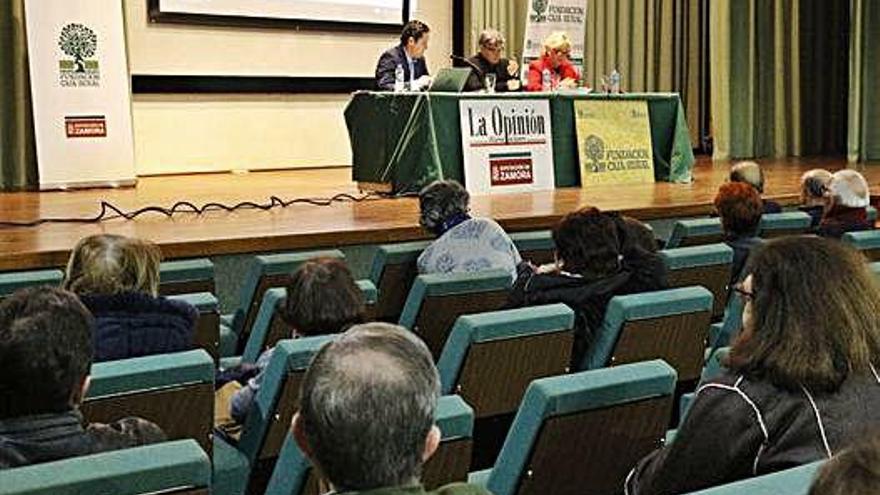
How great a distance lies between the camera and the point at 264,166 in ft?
31.3

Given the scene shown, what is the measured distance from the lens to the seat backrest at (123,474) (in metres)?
Result: 1.54

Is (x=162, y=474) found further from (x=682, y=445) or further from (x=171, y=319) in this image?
(x=171, y=319)

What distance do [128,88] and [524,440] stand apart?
20.7ft

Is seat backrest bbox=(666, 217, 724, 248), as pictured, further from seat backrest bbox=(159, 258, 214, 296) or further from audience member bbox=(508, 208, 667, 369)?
seat backrest bbox=(159, 258, 214, 296)

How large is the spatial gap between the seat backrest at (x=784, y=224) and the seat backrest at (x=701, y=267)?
90cm

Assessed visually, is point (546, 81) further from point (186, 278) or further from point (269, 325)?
point (269, 325)

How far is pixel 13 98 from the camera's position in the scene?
7957mm

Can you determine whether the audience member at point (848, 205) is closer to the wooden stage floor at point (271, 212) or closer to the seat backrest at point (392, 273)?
the wooden stage floor at point (271, 212)

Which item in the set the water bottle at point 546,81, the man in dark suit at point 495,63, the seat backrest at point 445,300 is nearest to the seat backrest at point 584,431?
the seat backrest at point 445,300

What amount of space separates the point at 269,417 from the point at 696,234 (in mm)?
2809

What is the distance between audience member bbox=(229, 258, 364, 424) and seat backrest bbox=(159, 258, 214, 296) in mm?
1281

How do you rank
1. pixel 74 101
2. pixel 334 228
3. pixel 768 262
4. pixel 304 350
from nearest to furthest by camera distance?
pixel 768 262 → pixel 304 350 → pixel 334 228 → pixel 74 101

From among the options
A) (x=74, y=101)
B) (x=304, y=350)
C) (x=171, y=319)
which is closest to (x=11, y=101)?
(x=74, y=101)

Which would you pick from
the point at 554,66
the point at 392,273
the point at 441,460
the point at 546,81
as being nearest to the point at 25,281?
the point at 392,273
